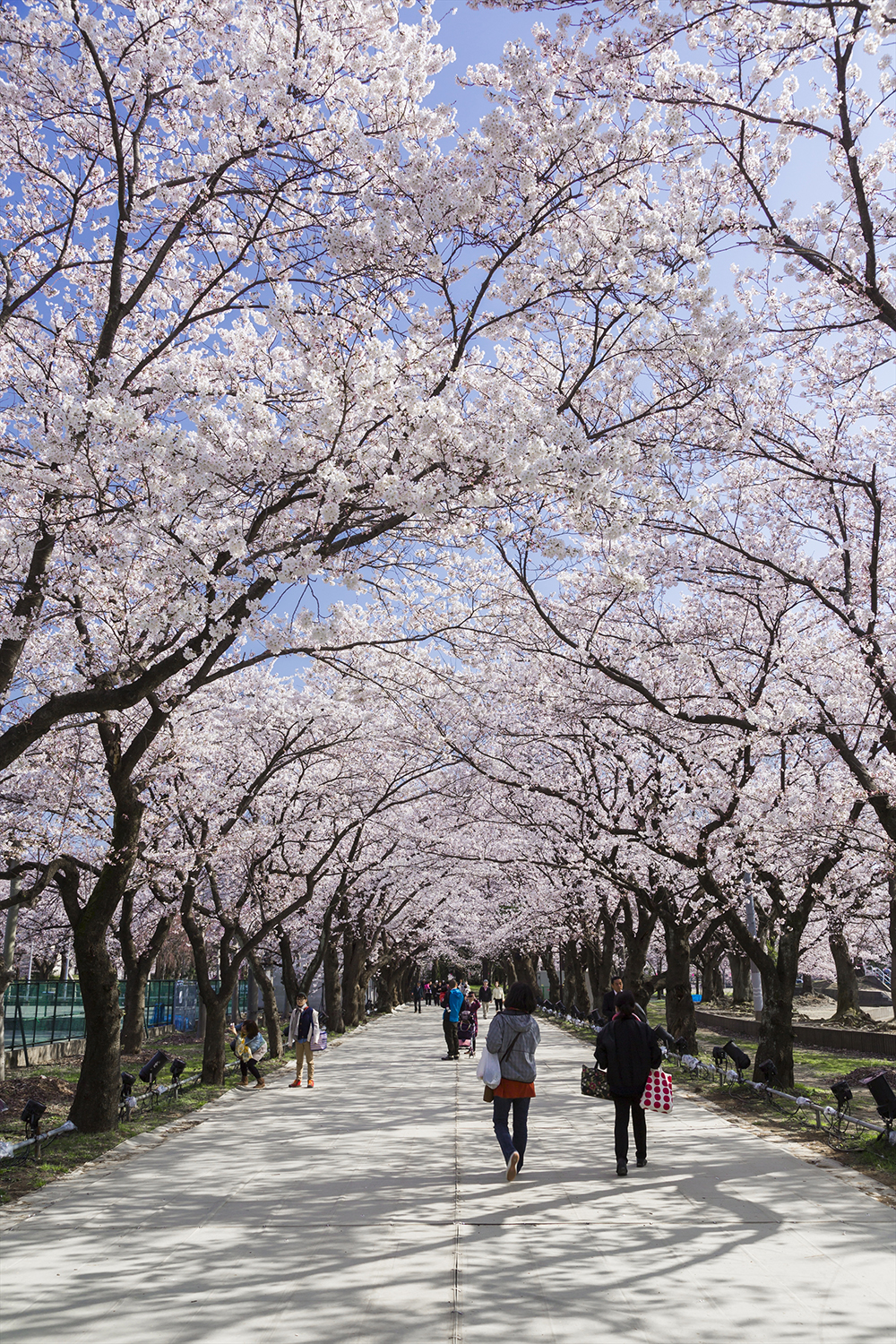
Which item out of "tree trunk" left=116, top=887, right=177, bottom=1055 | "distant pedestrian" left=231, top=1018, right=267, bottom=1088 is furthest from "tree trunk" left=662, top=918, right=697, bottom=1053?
"tree trunk" left=116, top=887, right=177, bottom=1055

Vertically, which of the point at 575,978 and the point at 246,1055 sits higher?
the point at 246,1055

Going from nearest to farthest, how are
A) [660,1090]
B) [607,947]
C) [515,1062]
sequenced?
[515,1062], [660,1090], [607,947]

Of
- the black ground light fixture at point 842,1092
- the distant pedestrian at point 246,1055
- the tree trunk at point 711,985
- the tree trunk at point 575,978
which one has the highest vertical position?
the black ground light fixture at point 842,1092

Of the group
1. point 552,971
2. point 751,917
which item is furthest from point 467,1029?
point 552,971

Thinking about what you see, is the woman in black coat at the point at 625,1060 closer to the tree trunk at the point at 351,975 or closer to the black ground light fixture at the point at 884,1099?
the black ground light fixture at the point at 884,1099

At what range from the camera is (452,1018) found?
63.6 feet

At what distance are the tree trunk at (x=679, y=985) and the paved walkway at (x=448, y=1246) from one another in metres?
6.29

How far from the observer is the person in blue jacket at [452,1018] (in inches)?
755

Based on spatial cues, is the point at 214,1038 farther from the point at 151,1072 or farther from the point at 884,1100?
the point at 884,1100

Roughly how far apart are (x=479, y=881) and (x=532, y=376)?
3476cm

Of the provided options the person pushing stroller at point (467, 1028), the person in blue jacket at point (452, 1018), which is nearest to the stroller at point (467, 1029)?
the person pushing stroller at point (467, 1028)

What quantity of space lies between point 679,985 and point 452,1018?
5121 mm

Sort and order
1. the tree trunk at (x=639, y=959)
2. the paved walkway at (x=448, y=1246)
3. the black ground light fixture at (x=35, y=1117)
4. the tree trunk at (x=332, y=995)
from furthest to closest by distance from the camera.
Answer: the tree trunk at (x=332, y=995), the tree trunk at (x=639, y=959), the black ground light fixture at (x=35, y=1117), the paved walkway at (x=448, y=1246)

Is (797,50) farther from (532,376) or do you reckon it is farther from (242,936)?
(242,936)
